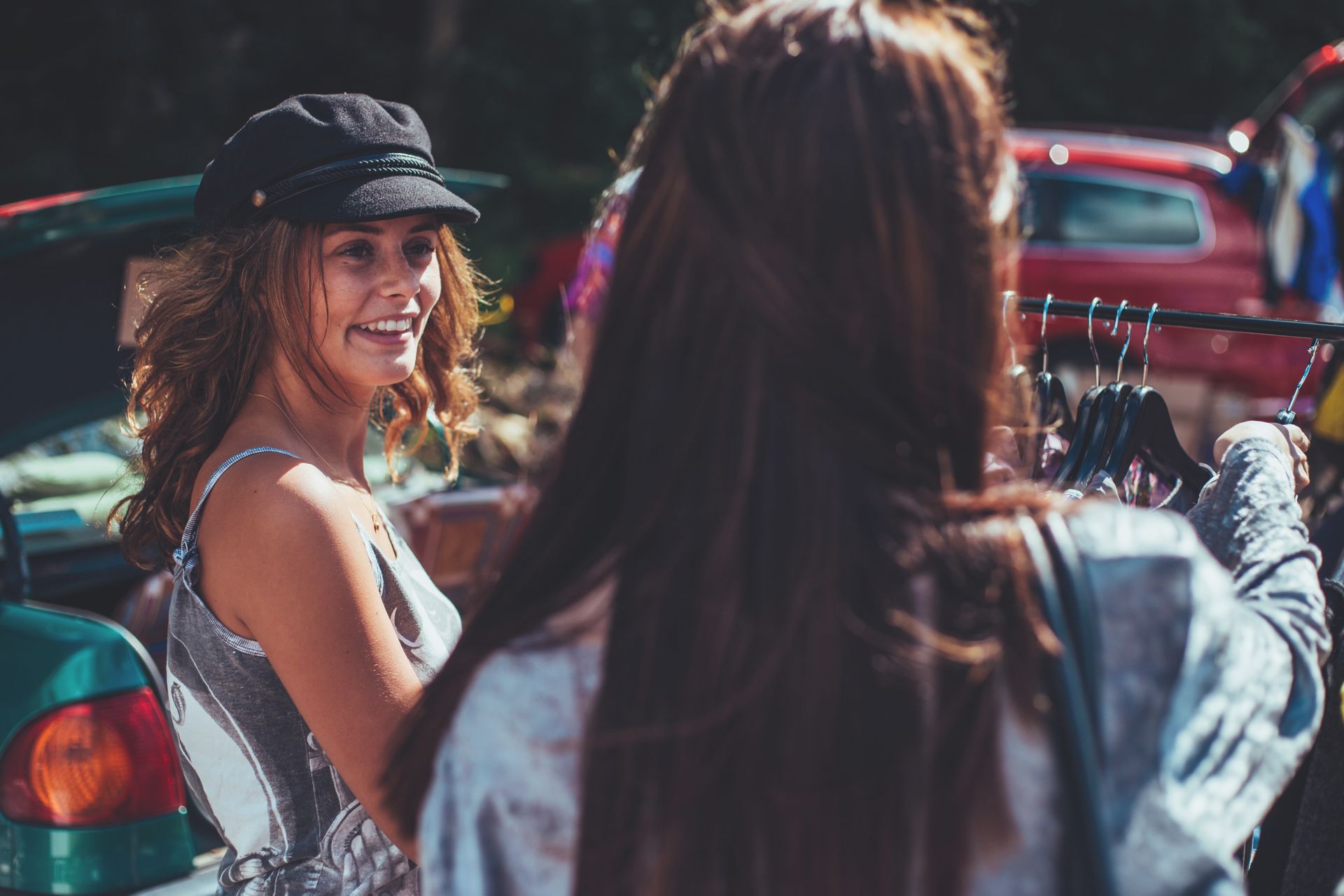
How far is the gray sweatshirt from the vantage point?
0.85m

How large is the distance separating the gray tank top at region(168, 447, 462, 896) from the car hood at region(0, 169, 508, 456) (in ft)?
3.20

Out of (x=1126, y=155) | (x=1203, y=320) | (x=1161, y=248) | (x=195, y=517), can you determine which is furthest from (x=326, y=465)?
(x=1126, y=155)

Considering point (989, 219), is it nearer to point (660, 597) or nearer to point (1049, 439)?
point (660, 597)

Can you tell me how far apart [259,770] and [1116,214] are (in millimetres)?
6918

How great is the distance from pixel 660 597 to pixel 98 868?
152 cm

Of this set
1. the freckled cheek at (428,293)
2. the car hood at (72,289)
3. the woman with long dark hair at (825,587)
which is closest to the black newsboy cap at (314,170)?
the freckled cheek at (428,293)

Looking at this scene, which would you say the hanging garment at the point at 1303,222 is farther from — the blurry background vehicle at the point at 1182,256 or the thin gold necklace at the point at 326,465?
the thin gold necklace at the point at 326,465

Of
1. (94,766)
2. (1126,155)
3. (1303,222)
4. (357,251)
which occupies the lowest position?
(94,766)

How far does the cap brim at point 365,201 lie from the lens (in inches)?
61.6

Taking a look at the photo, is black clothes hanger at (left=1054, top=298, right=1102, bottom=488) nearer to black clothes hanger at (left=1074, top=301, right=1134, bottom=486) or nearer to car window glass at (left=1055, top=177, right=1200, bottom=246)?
black clothes hanger at (left=1074, top=301, right=1134, bottom=486)

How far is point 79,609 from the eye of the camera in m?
2.79

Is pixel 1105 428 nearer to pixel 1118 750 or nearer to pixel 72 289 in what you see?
pixel 1118 750

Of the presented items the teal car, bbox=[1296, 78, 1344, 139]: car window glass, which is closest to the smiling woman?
the teal car

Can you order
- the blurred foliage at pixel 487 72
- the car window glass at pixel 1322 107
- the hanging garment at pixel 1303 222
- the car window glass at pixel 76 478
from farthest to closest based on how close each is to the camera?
1. the blurred foliage at pixel 487 72
2. the hanging garment at pixel 1303 222
3. the car window glass at pixel 1322 107
4. the car window glass at pixel 76 478
